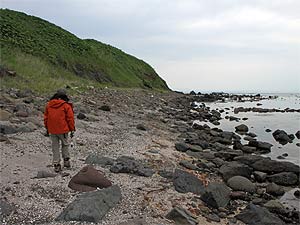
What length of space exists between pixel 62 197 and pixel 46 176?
1.34 meters

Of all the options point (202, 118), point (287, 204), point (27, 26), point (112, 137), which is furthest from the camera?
point (27, 26)

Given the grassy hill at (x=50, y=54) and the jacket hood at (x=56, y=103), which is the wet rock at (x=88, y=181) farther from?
the grassy hill at (x=50, y=54)

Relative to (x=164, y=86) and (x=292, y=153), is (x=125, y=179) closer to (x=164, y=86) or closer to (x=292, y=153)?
(x=292, y=153)

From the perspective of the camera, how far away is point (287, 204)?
12.2 m

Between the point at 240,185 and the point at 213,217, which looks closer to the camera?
the point at 213,217

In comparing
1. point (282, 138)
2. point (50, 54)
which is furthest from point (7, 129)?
point (50, 54)

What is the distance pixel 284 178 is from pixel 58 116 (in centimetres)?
891

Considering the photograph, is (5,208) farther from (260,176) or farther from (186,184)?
(260,176)

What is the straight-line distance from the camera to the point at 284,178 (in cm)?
1484

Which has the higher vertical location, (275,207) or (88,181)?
(88,181)

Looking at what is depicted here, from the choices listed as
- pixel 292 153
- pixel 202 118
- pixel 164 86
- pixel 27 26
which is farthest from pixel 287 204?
pixel 164 86

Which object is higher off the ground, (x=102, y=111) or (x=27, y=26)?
(x=27, y=26)

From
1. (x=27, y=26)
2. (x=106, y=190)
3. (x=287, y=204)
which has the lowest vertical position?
(x=287, y=204)

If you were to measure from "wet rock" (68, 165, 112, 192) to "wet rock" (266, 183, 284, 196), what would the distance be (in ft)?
20.4
